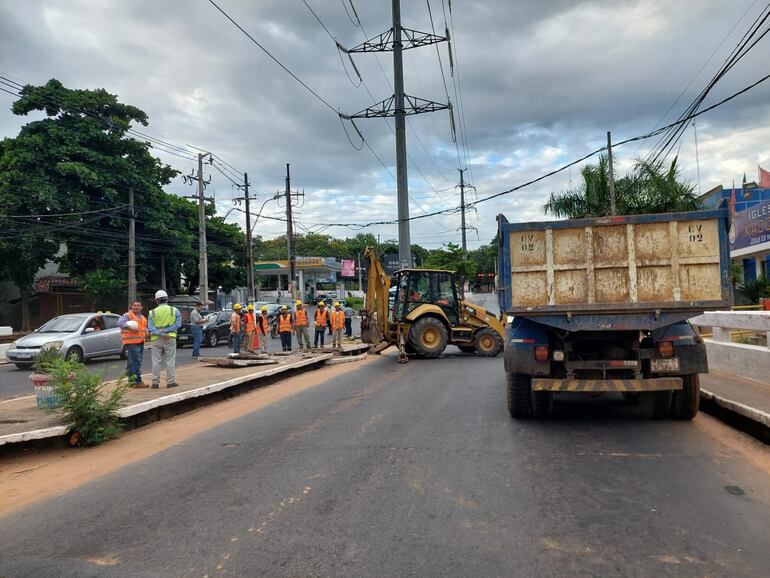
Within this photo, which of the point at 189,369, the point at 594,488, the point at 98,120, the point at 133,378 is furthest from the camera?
the point at 98,120

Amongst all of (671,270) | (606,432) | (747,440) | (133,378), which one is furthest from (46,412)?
(747,440)

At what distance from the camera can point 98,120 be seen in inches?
1206

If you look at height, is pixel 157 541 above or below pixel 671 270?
below

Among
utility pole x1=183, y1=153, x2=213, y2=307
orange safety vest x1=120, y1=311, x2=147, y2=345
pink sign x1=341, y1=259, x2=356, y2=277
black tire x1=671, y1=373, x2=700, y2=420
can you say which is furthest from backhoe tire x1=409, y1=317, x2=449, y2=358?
pink sign x1=341, y1=259, x2=356, y2=277

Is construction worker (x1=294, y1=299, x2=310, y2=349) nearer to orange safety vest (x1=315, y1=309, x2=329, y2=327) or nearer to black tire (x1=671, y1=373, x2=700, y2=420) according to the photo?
orange safety vest (x1=315, y1=309, x2=329, y2=327)

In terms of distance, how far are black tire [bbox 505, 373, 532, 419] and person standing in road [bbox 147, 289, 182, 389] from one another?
544 cm

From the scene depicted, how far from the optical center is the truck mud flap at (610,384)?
6641 millimetres

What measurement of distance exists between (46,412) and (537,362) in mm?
5952

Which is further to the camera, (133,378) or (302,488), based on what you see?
(133,378)

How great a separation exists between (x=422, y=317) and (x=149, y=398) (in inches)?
347

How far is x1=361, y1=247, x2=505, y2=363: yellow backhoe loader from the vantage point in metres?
15.7

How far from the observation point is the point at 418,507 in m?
4.41

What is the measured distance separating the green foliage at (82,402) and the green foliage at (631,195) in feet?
59.2

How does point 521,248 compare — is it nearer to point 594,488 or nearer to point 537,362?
point 537,362
